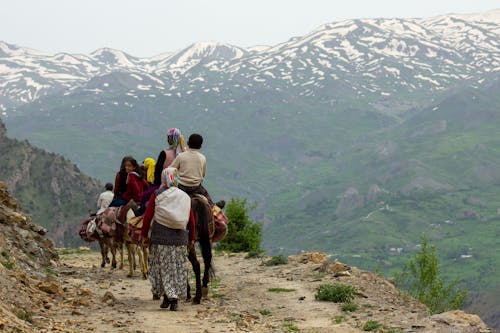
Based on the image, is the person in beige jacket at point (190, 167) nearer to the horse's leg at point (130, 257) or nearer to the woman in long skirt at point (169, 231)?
the woman in long skirt at point (169, 231)

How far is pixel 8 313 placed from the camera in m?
11.6

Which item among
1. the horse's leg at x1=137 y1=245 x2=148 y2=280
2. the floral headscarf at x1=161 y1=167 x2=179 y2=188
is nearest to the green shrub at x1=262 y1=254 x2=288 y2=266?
the horse's leg at x1=137 y1=245 x2=148 y2=280

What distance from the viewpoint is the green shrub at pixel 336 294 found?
56.3 feet

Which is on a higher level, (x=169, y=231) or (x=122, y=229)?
(x=169, y=231)

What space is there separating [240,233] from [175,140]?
25036 millimetres

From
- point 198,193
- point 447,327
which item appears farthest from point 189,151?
point 447,327

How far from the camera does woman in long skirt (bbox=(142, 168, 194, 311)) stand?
15070 millimetres

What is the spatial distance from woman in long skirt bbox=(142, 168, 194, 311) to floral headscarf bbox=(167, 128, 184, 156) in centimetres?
160

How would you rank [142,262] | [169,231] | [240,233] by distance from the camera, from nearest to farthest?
[169,231] → [142,262] → [240,233]

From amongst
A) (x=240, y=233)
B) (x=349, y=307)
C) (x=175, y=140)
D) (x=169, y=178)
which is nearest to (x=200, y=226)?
(x=169, y=178)

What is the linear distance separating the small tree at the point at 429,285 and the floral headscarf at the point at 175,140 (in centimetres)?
981

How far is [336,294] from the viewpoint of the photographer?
1731 centimetres

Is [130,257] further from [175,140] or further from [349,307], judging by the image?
[349,307]

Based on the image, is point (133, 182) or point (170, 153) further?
point (133, 182)
